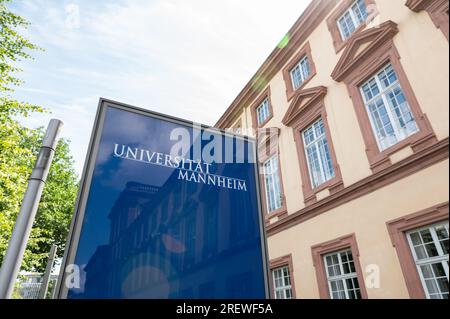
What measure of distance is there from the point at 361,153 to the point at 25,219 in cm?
827

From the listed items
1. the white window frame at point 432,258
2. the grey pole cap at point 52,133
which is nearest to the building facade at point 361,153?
the white window frame at point 432,258

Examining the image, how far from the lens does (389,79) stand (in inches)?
331

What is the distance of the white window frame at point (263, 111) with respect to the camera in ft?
47.6

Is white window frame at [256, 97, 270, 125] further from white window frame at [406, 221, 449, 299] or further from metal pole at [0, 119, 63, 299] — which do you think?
metal pole at [0, 119, 63, 299]

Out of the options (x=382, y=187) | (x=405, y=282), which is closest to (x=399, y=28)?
(x=382, y=187)

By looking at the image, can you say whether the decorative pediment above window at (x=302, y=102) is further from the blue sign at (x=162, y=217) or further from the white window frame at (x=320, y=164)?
the blue sign at (x=162, y=217)

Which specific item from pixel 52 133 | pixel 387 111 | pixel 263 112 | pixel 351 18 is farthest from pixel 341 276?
pixel 263 112

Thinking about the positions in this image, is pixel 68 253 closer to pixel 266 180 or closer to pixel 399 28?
pixel 399 28

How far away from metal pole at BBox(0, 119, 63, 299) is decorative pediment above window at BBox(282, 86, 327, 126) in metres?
9.29

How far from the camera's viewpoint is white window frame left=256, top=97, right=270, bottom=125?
14.5 metres

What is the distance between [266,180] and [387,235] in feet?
21.2

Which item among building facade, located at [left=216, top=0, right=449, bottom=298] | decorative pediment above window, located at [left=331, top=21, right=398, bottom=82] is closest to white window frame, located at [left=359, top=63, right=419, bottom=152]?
building facade, located at [left=216, top=0, right=449, bottom=298]

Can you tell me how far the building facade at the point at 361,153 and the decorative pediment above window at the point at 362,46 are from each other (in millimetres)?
31

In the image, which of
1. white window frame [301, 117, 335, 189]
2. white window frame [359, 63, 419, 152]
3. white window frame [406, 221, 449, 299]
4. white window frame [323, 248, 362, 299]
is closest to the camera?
white window frame [406, 221, 449, 299]
